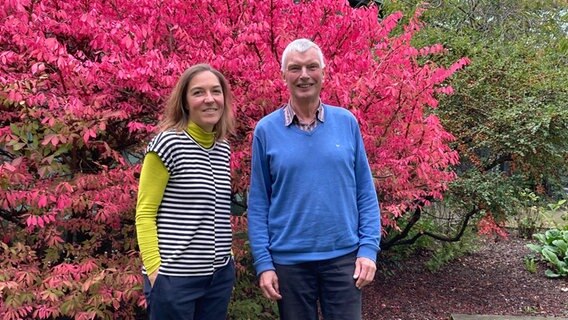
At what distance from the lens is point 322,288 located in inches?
97.1

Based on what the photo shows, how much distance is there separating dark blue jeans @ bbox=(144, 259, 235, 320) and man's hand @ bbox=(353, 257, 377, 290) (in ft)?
1.96

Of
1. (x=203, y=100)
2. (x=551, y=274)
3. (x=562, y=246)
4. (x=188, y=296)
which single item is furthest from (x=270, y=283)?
(x=562, y=246)

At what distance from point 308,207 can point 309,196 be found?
5 centimetres

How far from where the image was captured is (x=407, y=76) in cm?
362

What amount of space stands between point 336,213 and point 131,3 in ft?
7.55

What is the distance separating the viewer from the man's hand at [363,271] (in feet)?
7.91

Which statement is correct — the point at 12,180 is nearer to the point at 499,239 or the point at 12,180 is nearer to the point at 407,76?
the point at 407,76

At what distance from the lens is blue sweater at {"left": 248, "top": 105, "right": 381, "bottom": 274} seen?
2369 millimetres

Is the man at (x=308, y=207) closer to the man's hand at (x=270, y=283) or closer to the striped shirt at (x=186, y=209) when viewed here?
the man's hand at (x=270, y=283)

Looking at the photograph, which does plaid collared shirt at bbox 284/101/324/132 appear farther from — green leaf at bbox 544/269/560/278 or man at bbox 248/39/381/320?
green leaf at bbox 544/269/560/278

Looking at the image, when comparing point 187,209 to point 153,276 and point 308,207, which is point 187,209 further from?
point 308,207

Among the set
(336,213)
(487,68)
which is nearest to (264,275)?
(336,213)

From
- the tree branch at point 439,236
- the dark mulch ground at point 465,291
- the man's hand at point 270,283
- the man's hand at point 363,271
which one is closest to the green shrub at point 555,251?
the dark mulch ground at point 465,291

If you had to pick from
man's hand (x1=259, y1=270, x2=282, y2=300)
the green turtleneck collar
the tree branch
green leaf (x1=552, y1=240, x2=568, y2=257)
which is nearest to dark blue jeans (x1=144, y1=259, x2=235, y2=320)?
man's hand (x1=259, y1=270, x2=282, y2=300)
